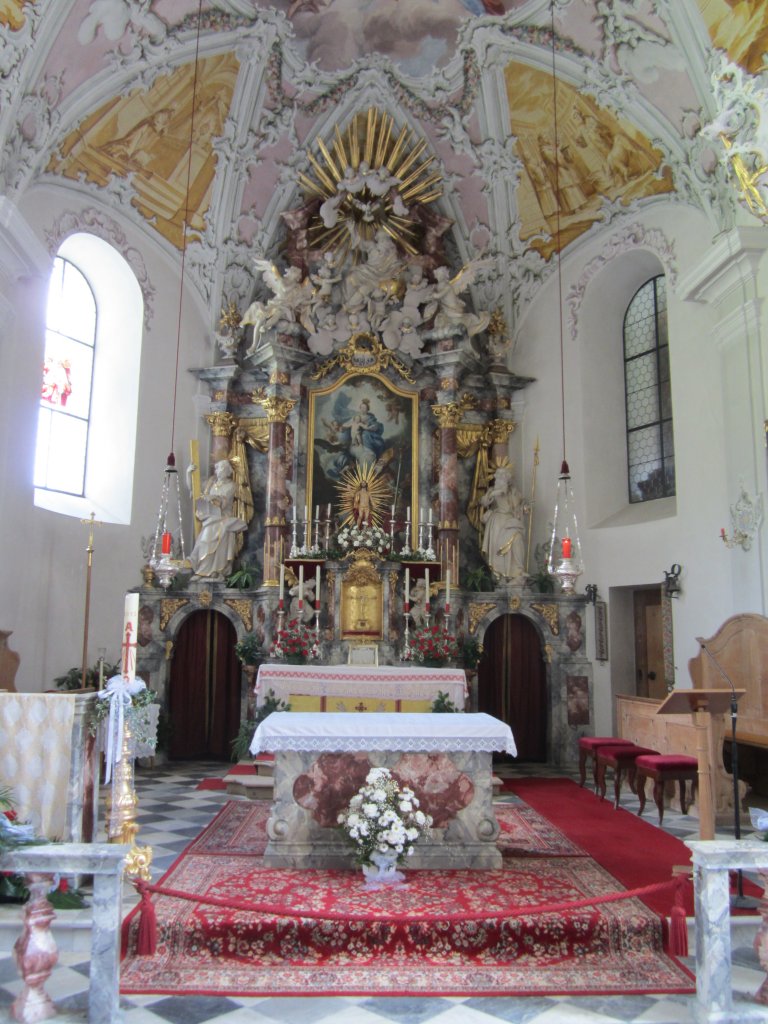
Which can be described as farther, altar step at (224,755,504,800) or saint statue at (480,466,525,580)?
saint statue at (480,466,525,580)

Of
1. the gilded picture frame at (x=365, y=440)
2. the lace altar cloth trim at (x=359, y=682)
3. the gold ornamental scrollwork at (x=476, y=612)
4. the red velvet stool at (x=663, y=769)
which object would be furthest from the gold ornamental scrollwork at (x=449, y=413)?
the red velvet stool at (x=663, y=769)

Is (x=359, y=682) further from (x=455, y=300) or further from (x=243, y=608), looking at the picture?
(x=455, y=300)

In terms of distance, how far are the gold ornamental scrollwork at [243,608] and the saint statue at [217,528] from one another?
1.25 ft

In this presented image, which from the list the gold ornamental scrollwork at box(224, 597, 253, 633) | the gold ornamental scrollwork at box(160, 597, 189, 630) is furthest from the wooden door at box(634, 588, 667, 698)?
the gold ornamental scrollwork at box(160, 597, 189, 630)

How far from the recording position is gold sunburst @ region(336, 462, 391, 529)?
13352mm

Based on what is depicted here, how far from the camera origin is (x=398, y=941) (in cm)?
553

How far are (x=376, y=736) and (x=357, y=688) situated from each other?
388 centimetres

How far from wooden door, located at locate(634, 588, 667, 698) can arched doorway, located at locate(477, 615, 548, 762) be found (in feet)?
4.72

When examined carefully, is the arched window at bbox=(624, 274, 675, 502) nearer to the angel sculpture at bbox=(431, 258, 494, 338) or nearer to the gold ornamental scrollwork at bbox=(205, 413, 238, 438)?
the angel sculpture at bbox=(431, 258, 494, 338)

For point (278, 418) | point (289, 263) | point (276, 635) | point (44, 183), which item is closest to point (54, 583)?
point (276, 635)

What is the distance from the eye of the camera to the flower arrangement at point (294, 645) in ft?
38.6

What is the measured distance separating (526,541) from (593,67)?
22.3 ft

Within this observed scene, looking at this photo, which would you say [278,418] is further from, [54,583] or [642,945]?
[642,945]

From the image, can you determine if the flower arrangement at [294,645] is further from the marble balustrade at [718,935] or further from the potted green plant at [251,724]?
the marble balustrade at [718,935]
